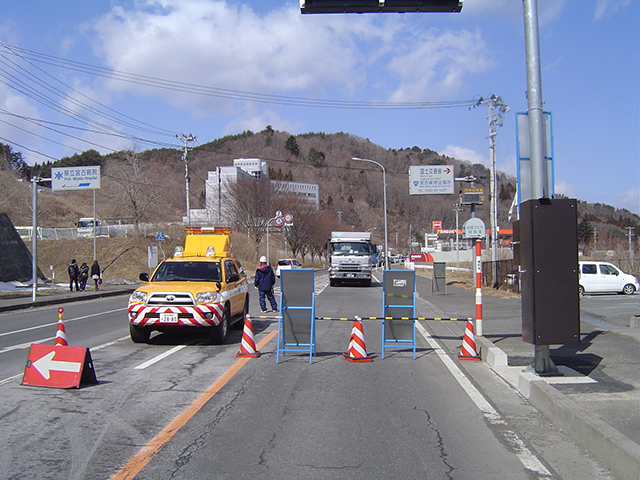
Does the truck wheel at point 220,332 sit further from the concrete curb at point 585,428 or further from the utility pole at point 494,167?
the utility pole at point 494,167

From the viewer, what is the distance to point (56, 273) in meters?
49.8

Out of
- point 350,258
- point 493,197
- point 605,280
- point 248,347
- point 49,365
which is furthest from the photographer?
point 350,258

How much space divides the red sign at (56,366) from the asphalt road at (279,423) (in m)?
0.14

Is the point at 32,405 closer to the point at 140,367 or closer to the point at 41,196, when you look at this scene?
the point at 140,367

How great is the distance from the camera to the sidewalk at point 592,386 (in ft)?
14.9

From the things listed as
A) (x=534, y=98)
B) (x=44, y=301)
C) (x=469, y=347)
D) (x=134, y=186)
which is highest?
(x=134, y=186)

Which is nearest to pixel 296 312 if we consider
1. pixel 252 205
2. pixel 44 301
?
pixel 44 301

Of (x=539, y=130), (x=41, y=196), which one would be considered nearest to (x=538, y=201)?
(x=539, y=130)

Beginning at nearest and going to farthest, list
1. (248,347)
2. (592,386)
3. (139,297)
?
(592,386), (248,347), (139,297)

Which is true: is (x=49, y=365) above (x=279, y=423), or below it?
above

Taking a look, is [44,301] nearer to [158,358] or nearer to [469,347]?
[158,358]

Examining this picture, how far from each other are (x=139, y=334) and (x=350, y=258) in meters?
20.8

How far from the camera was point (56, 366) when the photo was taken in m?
7.25

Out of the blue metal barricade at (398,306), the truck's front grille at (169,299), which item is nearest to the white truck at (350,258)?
the blue metal barricade at (398,306)
